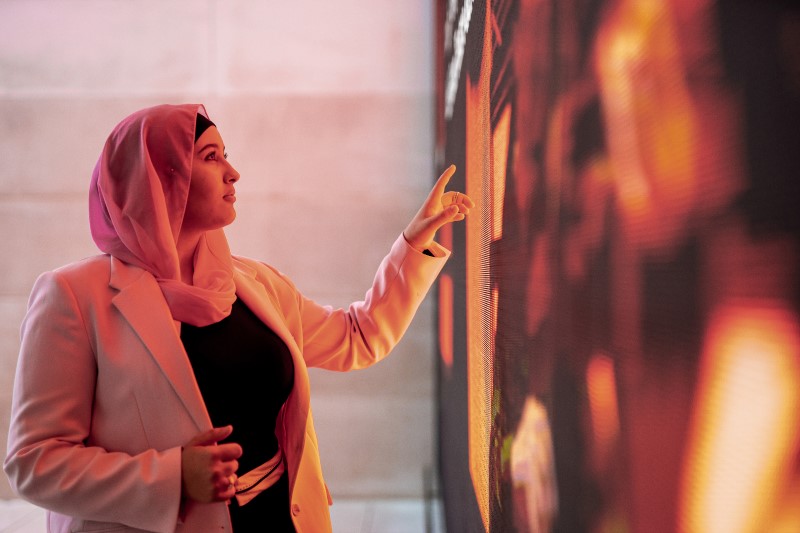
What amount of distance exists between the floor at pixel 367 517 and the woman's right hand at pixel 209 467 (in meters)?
2.15

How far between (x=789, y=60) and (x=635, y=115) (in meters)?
0.17

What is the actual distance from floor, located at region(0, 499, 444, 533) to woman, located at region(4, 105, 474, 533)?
200cm

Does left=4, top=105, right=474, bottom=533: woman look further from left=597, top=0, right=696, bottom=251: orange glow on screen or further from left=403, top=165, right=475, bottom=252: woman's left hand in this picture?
left=597, top=0, right=696, bottom=251: orange glow on screen

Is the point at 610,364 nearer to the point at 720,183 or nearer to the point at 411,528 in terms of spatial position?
the point at 720,183

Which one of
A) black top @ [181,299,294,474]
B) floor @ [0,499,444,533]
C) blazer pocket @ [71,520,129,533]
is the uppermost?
black top @ [181,299,294,474]

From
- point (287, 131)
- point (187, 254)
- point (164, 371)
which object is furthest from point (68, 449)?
point (287, 131)

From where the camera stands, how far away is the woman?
4.12 ft

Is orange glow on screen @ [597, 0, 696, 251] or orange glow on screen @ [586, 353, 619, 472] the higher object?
orange glow on screen @ [597, 0, 696, 251]

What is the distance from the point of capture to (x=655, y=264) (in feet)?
1.22

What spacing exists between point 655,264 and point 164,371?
1114 millimetres

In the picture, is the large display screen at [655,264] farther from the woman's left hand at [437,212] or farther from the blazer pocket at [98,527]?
the blazer pocket at [98,527]

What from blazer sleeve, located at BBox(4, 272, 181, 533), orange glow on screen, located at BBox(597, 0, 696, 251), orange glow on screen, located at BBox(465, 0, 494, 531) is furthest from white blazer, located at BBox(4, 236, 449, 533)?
orange glow on screen, located at BBox(597, 0, 696, 251)

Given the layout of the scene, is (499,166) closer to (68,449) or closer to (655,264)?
(655,264)

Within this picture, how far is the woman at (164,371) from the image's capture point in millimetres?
1256
